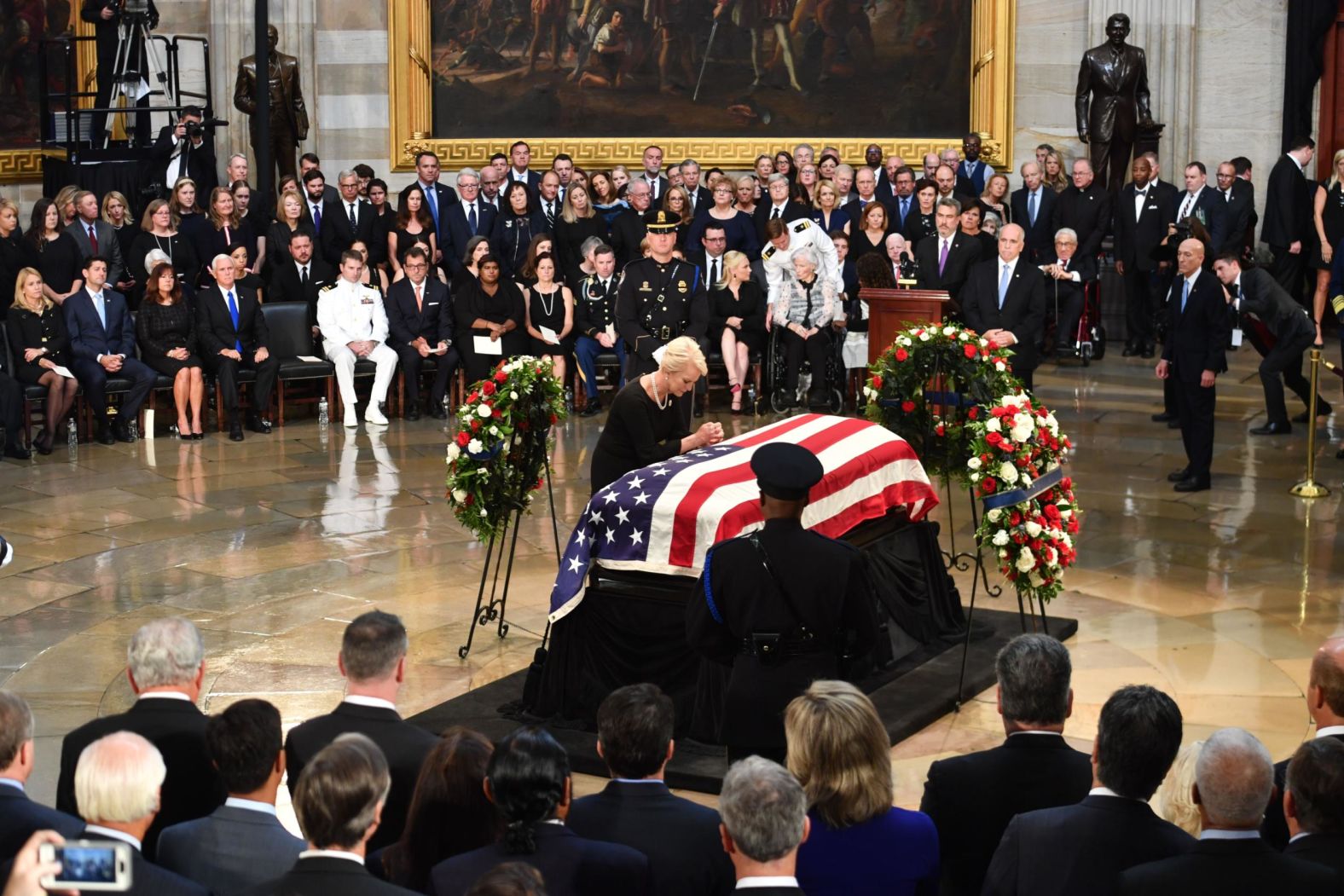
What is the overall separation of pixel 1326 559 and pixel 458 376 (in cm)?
791

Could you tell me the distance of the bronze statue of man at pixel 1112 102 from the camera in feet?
61.3

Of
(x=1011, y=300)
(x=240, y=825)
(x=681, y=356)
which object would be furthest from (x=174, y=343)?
(x=240, y=825)

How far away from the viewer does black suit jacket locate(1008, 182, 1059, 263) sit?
57.8ft

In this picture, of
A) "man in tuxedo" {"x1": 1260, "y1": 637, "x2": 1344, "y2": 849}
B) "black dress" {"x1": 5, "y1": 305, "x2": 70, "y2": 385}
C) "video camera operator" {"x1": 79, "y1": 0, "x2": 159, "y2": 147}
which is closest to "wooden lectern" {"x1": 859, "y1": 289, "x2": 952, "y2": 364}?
"black dress" {"x1": 5, "y1": 305, "x2": 70, "y2": 385}

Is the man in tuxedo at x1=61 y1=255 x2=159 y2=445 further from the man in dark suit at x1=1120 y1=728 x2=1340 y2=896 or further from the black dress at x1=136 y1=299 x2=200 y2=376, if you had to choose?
the man in dark suit at x1=1120 y1=728 x2=1340 y2=896

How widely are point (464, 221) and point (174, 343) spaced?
3.39 m

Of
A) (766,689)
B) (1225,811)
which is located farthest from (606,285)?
(1225,811)

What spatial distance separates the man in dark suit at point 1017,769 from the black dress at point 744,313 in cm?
1068

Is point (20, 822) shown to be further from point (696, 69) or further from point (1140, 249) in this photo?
point (696, 69)

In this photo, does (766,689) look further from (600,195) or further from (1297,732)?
(600,195)

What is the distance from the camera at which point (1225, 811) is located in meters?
3.93

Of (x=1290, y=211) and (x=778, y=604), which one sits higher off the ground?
(x=1290, y=211)

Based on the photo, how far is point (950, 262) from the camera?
15070mm

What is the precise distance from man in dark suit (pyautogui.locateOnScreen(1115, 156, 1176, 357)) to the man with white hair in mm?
15069
